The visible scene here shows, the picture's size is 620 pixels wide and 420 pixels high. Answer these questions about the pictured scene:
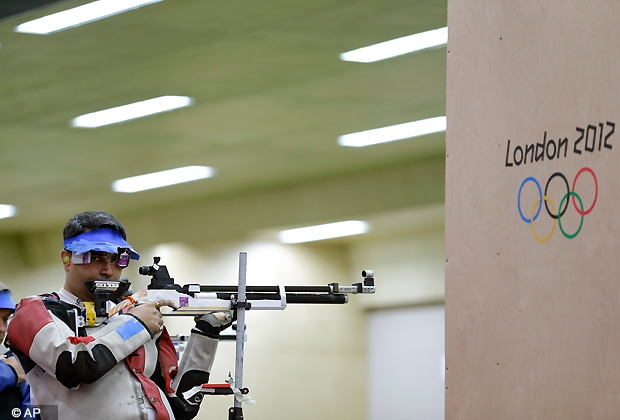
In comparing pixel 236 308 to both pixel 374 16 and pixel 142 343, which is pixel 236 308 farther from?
pixel 374 16

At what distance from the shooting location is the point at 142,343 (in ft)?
7.88

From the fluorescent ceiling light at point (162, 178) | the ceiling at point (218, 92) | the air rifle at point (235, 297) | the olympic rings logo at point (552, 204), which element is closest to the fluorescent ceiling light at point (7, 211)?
the ceiling at point (218, 92)

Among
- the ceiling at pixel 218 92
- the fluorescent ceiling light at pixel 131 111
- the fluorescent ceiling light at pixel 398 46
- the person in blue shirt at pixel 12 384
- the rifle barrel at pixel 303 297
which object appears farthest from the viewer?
the fluorescent ceiling light at pixel 131 111

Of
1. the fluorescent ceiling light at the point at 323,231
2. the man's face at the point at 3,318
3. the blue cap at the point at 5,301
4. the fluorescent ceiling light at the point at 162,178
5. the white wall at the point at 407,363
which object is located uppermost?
the fluorescent ceiling light at the point at 162,178

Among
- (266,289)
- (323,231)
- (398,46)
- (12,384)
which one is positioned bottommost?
(12,384)

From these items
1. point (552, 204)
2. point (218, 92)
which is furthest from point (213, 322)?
point (218, 92)

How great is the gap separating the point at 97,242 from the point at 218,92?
4335 mm

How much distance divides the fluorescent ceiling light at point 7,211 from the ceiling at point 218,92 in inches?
19.5

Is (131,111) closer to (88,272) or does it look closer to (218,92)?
(218,92)

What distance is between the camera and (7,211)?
10266 millimetres

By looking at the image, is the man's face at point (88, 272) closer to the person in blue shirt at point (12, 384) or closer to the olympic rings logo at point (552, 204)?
the person in blue shirt at point (12, 384)

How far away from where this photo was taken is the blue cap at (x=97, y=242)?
8.13 feet

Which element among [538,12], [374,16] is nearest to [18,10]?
[374,16]

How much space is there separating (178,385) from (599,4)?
1.79m
